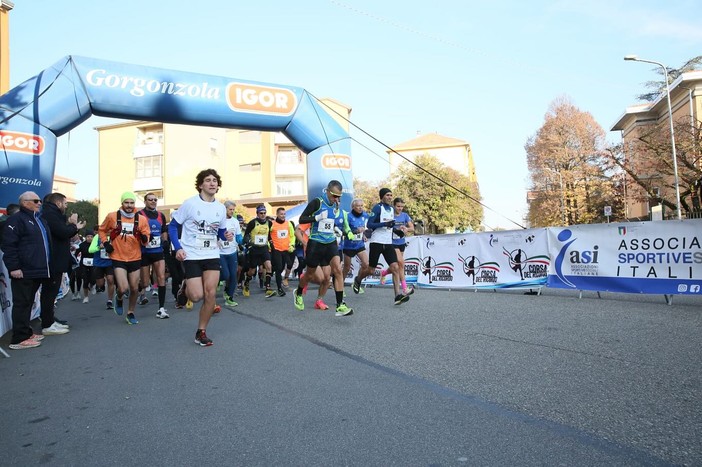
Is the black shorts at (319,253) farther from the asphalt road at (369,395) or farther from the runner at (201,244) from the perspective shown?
the runner at (201,244)

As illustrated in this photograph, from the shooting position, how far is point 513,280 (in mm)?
10711

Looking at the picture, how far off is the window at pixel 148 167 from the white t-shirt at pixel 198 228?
5319 cm

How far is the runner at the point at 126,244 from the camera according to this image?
25.6ft

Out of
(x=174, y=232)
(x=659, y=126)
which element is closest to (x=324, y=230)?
(x=174, y=232)

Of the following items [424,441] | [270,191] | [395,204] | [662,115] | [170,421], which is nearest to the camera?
[424,441]

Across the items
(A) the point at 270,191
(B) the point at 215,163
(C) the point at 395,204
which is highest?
(B) the point at 215,163

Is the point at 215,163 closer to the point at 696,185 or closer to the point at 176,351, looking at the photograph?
the point at 696,185

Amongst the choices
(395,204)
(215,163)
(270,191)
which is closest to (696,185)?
(395,204)

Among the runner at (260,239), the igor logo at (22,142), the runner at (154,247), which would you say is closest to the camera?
the runner at (154,247)

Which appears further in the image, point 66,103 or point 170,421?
point 66,103

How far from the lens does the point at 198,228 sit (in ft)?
19.4

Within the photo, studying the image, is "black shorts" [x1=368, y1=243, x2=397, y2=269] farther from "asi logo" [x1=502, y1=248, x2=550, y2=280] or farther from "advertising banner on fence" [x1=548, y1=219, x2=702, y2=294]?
"advertising banner on fence" [x1=548, y1=219, x2=702, y2=294]

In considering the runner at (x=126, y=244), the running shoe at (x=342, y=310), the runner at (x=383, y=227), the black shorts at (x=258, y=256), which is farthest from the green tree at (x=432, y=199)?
the running shoe at (x=342, y=310)

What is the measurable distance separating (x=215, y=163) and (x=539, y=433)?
184ft
